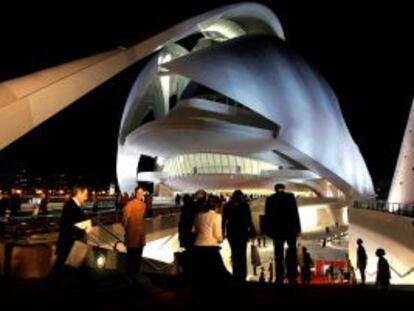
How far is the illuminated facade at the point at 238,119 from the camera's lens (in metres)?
36.4

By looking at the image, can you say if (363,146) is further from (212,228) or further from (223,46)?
(212,228)

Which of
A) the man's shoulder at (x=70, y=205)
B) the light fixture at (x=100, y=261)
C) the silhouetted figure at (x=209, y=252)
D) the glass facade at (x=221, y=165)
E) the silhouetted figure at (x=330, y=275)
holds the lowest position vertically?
the silhouetted figure at (x=330, y=275)

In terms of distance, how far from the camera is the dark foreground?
5699 millimetres

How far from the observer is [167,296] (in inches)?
250

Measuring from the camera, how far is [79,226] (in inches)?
257

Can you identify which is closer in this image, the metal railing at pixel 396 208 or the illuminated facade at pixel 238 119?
the metal railing at pixel 396 208

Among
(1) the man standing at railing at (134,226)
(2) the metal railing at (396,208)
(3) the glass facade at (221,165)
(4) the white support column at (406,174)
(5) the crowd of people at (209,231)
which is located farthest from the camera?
(3) the glass facade at (221,165)

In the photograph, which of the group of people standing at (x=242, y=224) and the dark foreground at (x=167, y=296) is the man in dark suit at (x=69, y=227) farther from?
the group of people standing at (x=242, y=224)

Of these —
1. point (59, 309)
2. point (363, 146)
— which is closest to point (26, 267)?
point (59, 309)

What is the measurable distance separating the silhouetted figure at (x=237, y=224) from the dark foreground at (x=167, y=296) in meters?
0.52

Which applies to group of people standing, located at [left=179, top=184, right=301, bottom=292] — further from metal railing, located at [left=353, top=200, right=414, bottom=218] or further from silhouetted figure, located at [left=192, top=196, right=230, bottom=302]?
metal railing, located at [left=353, top=200, right=414, bottom=218]

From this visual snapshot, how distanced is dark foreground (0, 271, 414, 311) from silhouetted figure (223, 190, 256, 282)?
524 millimetres

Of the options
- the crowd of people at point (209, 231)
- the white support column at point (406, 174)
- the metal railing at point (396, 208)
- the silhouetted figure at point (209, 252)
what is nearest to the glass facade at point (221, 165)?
the metal railing at point (396, 208)

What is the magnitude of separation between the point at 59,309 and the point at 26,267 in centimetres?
275
